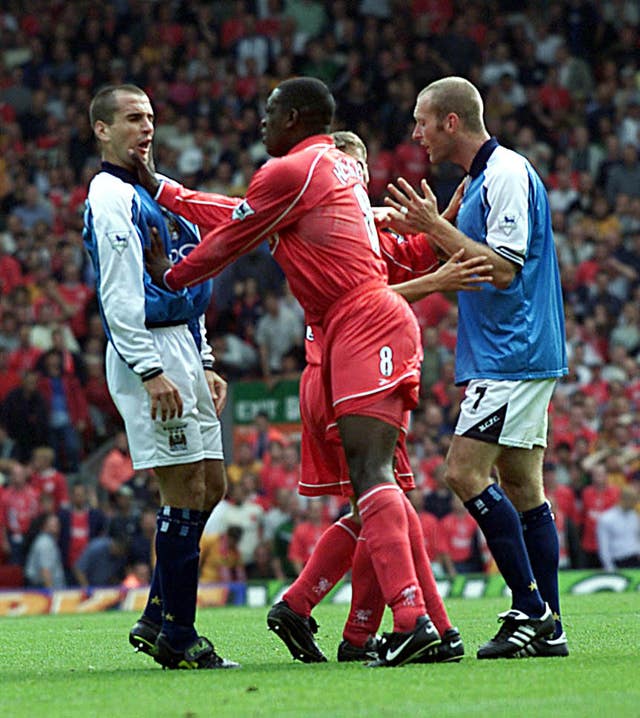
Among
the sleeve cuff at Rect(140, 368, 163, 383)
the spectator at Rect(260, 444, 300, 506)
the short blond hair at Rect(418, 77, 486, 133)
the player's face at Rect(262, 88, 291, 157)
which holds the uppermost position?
the short blond hair at Rect(418, 77, 486, 133)

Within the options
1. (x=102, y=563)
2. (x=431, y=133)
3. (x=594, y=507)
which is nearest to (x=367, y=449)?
(x=431, y=133)

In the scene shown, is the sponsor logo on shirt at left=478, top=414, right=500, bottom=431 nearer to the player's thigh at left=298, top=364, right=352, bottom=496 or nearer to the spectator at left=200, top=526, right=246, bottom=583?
the player's thigh at left=298, top=364, right=352, bottom=496

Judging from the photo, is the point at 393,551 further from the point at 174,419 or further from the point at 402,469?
the point at 174,419

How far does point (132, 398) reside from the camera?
678 cm

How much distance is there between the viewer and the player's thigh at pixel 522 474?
6.91 meters

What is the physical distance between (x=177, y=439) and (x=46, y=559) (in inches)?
395

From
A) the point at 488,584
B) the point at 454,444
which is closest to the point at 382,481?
the point at 454,444


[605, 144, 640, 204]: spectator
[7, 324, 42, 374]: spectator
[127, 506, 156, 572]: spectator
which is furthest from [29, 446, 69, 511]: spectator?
[605, 144, 640, 204]: spectator

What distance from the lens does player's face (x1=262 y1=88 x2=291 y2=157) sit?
260 inches

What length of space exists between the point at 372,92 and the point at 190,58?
116 inches

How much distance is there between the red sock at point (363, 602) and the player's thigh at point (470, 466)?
0.52 m

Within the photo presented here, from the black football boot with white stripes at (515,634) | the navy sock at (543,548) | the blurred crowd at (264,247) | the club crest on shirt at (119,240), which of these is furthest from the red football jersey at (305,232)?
the blurred crowd at (264,247)

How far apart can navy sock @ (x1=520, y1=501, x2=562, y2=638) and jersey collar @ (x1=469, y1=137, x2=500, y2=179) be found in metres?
1.59

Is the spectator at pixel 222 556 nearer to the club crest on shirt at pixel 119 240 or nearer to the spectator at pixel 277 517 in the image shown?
the spectator at pixel 277 517
